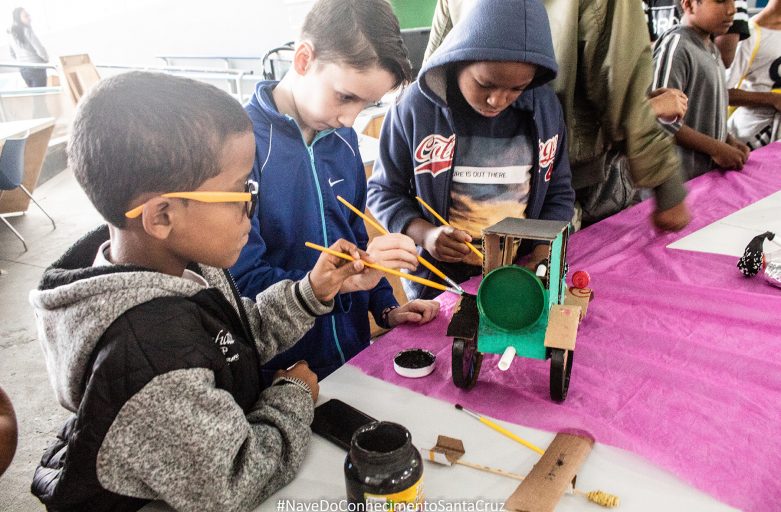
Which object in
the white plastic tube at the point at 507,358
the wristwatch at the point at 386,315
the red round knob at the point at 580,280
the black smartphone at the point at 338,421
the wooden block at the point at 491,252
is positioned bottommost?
the wristwatch at the point at 386,315

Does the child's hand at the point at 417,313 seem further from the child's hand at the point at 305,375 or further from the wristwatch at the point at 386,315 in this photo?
the child's hand at the point at 305,375

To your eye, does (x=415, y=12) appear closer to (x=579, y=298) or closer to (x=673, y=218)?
(x=673, y=218)

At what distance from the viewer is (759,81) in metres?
3.05

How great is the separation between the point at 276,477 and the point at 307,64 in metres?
0.86

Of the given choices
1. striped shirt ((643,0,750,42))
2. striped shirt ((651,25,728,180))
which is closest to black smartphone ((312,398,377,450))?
striped shirt ((651,25,728,180))

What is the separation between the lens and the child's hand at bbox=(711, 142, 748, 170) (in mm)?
2154

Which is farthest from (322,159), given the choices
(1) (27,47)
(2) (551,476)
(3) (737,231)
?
(1) (27,47)

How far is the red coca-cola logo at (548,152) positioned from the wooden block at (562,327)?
67 cm

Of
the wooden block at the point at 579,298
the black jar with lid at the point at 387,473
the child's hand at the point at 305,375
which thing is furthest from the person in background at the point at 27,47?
the black jar with lid at the point at 387,473

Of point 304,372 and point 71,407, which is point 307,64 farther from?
point 71,407

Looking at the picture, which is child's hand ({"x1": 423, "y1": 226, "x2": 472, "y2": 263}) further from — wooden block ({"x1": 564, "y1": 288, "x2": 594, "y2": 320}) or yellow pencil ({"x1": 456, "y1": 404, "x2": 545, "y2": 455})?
yellow pencil ({"x1": 456, "y1": 404, "x2": 545, "y2": 455})

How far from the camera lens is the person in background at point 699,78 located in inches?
83.4

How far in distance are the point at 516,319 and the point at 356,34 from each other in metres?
0.67

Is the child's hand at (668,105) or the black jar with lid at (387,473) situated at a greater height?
the child's hand at (668,105)
